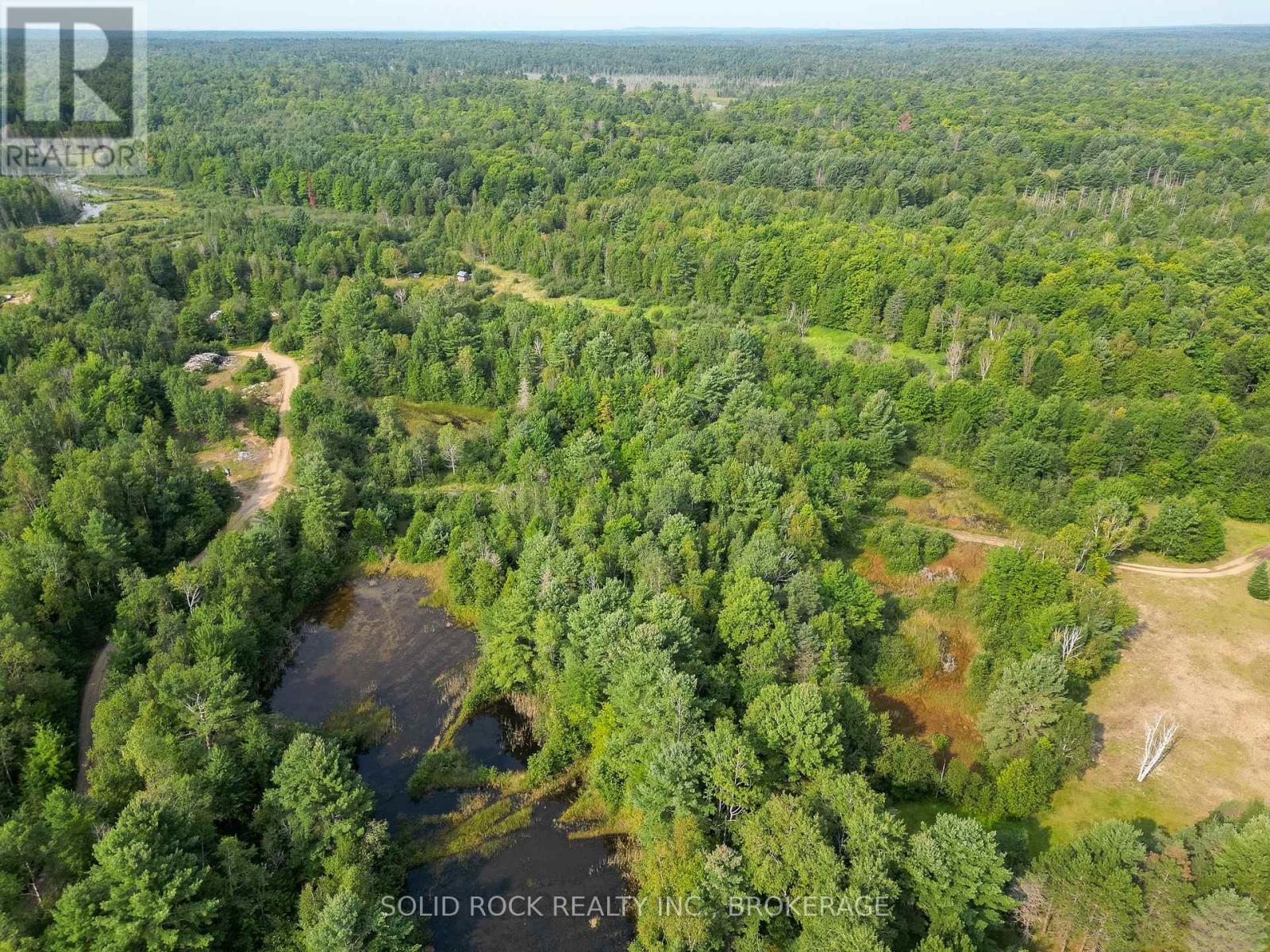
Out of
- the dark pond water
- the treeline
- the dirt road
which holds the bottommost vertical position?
the dark pond water

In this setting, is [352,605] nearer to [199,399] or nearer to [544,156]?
[199,399]

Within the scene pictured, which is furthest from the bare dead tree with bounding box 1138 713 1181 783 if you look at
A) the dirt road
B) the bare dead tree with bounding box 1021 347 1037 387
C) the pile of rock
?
the pile of rock

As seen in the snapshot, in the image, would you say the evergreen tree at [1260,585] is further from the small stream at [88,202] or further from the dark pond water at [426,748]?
the small stream at [88,202]

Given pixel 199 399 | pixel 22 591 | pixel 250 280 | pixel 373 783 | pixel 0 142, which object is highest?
pixel 0 142

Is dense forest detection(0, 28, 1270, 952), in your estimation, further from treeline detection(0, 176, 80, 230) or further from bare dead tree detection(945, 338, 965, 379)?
treeline detection(0, 176, 80, 230)

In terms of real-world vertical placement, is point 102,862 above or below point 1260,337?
below

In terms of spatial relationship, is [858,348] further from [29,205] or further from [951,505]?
[29,205]

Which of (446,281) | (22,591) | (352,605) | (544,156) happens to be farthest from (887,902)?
(544,156)
